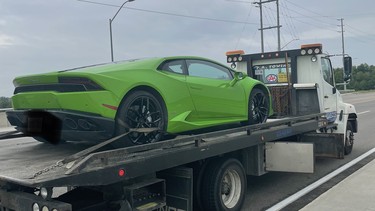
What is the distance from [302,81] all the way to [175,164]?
5.33 metres

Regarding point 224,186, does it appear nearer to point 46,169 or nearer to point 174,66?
point 174,66

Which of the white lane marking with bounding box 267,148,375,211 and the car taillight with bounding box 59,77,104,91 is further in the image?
the white lane marking with bounding box 267,148,375,211

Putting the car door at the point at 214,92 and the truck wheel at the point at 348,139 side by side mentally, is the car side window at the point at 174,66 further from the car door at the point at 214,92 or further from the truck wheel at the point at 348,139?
the truck wheel at the point at 348,139

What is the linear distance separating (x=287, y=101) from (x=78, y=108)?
5.76 metres

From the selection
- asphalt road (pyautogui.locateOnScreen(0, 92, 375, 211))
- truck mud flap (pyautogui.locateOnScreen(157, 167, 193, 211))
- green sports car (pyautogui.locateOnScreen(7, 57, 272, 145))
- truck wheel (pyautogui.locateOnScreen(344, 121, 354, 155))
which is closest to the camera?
green sports car (pyautogui.locateOnScreen(7, 57, 272, 145))

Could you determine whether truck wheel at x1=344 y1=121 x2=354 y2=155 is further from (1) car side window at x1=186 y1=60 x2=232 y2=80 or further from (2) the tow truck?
(1) car side window at x1=186 y1=60 x2=232 y2=80

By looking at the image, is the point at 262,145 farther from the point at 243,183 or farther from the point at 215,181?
the point at 215,181

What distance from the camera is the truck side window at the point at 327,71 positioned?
8.92 m

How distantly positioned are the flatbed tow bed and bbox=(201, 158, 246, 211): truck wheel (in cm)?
17

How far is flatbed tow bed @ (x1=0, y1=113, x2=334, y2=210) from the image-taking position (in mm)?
3285

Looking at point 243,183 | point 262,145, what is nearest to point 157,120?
point 243,183

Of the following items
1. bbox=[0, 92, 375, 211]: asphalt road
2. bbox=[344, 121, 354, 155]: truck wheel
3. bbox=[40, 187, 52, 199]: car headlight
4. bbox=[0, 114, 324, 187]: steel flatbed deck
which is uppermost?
bbox=[0, 114, 324, 187]: steel flatbed deck

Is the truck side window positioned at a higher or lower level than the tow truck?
higher

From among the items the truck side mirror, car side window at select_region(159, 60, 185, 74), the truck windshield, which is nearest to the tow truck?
the truck windshield
